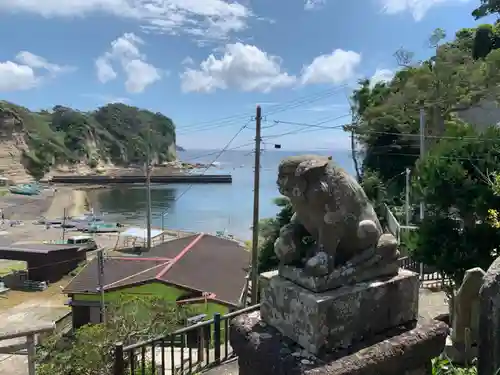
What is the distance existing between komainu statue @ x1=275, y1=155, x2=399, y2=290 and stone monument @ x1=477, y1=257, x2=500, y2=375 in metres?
0.75

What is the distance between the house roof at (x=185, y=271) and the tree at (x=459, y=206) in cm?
796

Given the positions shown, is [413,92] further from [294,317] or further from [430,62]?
[294,317]

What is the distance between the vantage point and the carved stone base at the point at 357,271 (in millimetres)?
3098

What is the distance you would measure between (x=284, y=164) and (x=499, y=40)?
29.9 meters

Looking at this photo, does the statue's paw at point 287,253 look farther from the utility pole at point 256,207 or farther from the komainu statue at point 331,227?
the utility pole at point 256,207

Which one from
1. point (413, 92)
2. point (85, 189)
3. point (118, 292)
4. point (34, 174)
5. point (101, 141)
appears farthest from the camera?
point (101, 141)

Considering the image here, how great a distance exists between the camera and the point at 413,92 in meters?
24.0

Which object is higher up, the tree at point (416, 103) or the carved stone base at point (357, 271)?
the tree at point (416, 103)

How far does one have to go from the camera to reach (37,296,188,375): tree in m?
6.57

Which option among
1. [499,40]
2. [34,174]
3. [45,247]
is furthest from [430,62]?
[34,174]

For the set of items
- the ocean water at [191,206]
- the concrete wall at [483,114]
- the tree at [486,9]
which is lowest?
the ocean water at [191,206]

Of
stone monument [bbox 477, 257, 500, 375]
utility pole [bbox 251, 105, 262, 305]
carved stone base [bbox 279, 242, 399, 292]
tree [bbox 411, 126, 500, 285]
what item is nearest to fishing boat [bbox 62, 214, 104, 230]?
utility pole [bbox 251, 105, 262, 305]

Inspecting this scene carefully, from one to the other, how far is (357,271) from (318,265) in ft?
1.13

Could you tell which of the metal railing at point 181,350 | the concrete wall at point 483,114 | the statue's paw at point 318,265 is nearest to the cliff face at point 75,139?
the concrete wall at point 483,114
